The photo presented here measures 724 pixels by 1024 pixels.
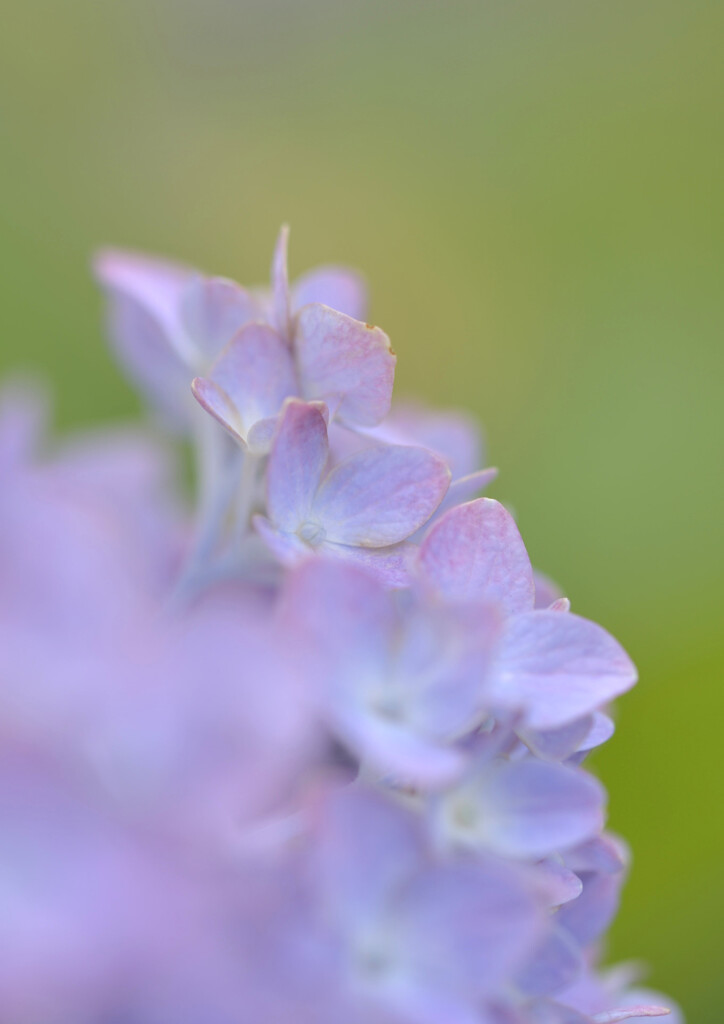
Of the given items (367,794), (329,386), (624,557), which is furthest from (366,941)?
(624,557)

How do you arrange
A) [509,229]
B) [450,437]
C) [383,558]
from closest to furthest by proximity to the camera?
1. [383,558]
2. [450,437]
3. [509,229]

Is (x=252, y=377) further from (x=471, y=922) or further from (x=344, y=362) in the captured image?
(x=471, y=922)

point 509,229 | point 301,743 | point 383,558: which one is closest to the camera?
point 301,743

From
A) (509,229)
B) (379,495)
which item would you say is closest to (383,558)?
(379,495)

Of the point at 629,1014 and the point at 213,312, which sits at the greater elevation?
the point at 213,312

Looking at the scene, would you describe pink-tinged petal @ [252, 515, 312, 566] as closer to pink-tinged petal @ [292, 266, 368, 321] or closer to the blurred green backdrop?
pink-tinged petal @ [292, 266, 368, 321]

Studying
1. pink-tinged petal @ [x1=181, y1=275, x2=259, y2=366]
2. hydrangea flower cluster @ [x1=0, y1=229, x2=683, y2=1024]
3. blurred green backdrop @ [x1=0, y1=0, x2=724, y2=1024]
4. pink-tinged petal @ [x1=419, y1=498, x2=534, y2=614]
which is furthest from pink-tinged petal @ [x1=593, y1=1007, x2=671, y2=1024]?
blurred green backdrop @ [x1=0, y1=0, x2=724, y2=1024]

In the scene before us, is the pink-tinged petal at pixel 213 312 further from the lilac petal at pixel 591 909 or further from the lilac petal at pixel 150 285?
the lilac petal at pixel 591 909
